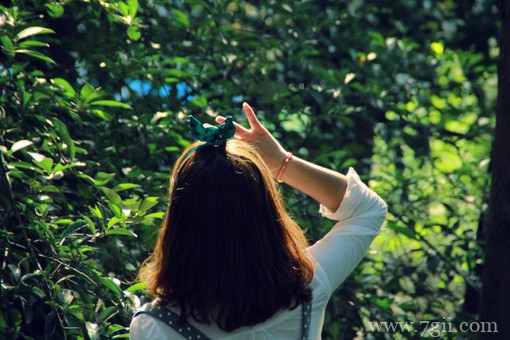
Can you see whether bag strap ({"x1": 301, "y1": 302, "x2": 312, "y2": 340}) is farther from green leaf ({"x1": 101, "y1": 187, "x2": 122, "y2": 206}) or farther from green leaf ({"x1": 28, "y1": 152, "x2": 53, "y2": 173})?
green leaf ({"x1": 28, "y1": 152, "x2": 53, "y2": 173})

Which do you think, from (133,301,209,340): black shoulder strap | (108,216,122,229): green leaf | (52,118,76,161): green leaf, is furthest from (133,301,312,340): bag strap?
(52,118,76,161): green leaf

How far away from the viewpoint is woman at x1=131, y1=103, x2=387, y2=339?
1.38m

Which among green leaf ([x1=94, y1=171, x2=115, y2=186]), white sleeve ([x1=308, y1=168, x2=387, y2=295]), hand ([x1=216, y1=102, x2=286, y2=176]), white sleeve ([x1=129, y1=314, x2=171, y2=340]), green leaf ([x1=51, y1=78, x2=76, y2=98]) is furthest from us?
green leaf ([x1=51, y1=78, x2=76, y2=98])

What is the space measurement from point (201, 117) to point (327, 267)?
1281 mm

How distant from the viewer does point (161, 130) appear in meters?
2.62

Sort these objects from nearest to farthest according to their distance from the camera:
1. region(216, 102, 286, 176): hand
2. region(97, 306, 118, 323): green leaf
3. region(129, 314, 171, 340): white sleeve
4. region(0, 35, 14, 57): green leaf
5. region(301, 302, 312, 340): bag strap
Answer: region(129, 314, 171, 340): white sleeve → region(301, 302, 312, 340): bag strap → region(216, 102, 286, 176): hand → region(97, 306, 118, 323): green leaf → region(0, 35, 14, 57): green leaf

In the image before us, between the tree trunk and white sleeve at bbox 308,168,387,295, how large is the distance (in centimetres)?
90

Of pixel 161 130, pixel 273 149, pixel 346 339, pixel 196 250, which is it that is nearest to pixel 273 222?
pixel 196 250

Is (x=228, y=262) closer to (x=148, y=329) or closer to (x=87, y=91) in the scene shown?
(x=148, y=329)

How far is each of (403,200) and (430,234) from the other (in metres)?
0.31

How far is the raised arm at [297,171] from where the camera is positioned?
1678 mm

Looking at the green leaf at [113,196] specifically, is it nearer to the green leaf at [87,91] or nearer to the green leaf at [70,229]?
the green leaf at [70,229]

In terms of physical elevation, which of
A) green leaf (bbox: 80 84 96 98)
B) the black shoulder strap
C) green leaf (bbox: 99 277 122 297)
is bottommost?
green leaf (bbox: 99 277 122 297)

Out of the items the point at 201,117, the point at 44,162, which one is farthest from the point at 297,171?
the point at 201,117
